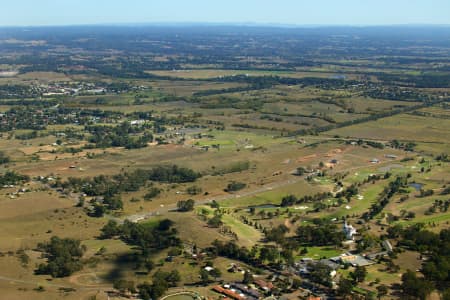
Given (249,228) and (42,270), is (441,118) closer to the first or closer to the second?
(249,228)

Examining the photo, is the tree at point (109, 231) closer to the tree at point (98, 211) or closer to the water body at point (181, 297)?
the tree at point (98, 211)

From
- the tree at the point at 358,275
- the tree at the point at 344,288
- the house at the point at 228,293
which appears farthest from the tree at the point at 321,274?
the house at the point at 228,293

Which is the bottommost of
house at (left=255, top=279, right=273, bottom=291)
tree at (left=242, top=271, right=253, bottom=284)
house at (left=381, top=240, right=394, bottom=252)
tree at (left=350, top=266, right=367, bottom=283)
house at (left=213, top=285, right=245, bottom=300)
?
house at (left=213, top=285, right=245, bottom=300)

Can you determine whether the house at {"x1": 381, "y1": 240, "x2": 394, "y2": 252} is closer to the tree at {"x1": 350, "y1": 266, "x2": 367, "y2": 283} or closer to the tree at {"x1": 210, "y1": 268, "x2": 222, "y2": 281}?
the tree at {"x1": 350, "y1": 266, "x2": 367, "y2": 283}

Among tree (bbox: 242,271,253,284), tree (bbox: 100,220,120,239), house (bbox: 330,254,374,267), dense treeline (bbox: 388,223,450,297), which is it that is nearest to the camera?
dense treeline (bbox: 388,223,450,297)

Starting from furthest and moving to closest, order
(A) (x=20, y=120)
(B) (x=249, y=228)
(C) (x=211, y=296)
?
(A) (x=20, y=120)
(B) (x=249, y=228)
(C) (x=211, y=296)

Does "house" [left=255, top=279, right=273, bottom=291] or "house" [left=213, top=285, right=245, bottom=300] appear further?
"house" [left=255, top=279, right=273, bottom=291]

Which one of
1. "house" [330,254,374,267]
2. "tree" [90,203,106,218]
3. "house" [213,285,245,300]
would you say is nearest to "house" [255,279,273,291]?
"house" [213,285,245,300]

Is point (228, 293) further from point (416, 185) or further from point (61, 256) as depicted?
point (416, 185)

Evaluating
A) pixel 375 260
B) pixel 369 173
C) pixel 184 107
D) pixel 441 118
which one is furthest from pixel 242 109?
pixel 375 260

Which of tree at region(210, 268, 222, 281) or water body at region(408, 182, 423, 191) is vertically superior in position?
water body at region(408, 182, 423, 191)

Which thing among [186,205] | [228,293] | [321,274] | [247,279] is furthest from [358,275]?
[186,205]
